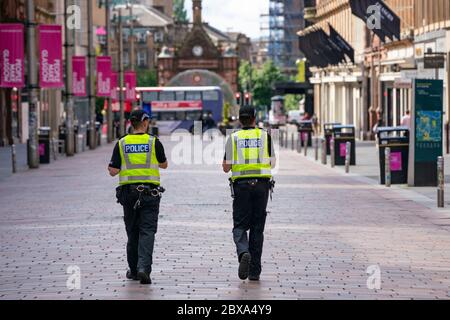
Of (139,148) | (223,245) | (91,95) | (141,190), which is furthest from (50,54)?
(141,190)

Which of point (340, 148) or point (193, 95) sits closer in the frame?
point (340, 148)

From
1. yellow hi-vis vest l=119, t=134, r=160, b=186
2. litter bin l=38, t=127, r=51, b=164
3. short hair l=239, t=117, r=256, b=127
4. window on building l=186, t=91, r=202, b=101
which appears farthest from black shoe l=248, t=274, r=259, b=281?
window on building l=186, t=91, r=202, b=101

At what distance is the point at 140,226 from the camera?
49.4 feet

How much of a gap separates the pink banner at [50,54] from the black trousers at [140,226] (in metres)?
37.4

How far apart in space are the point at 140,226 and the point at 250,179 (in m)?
1.20

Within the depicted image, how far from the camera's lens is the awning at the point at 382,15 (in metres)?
62.0

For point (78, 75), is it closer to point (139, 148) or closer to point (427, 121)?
point (427, 121)

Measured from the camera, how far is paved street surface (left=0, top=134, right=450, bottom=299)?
47.1 feet

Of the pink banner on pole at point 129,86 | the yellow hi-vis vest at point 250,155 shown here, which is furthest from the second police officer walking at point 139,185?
the pink banner on pole at point 129,86

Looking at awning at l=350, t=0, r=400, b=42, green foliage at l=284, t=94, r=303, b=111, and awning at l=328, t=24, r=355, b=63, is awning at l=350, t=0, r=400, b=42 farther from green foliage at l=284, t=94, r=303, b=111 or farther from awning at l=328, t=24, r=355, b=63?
green foliage at l=284, t=94, r=303, b=111

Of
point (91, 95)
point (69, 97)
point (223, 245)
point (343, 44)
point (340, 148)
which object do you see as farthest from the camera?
point (343, 44)
